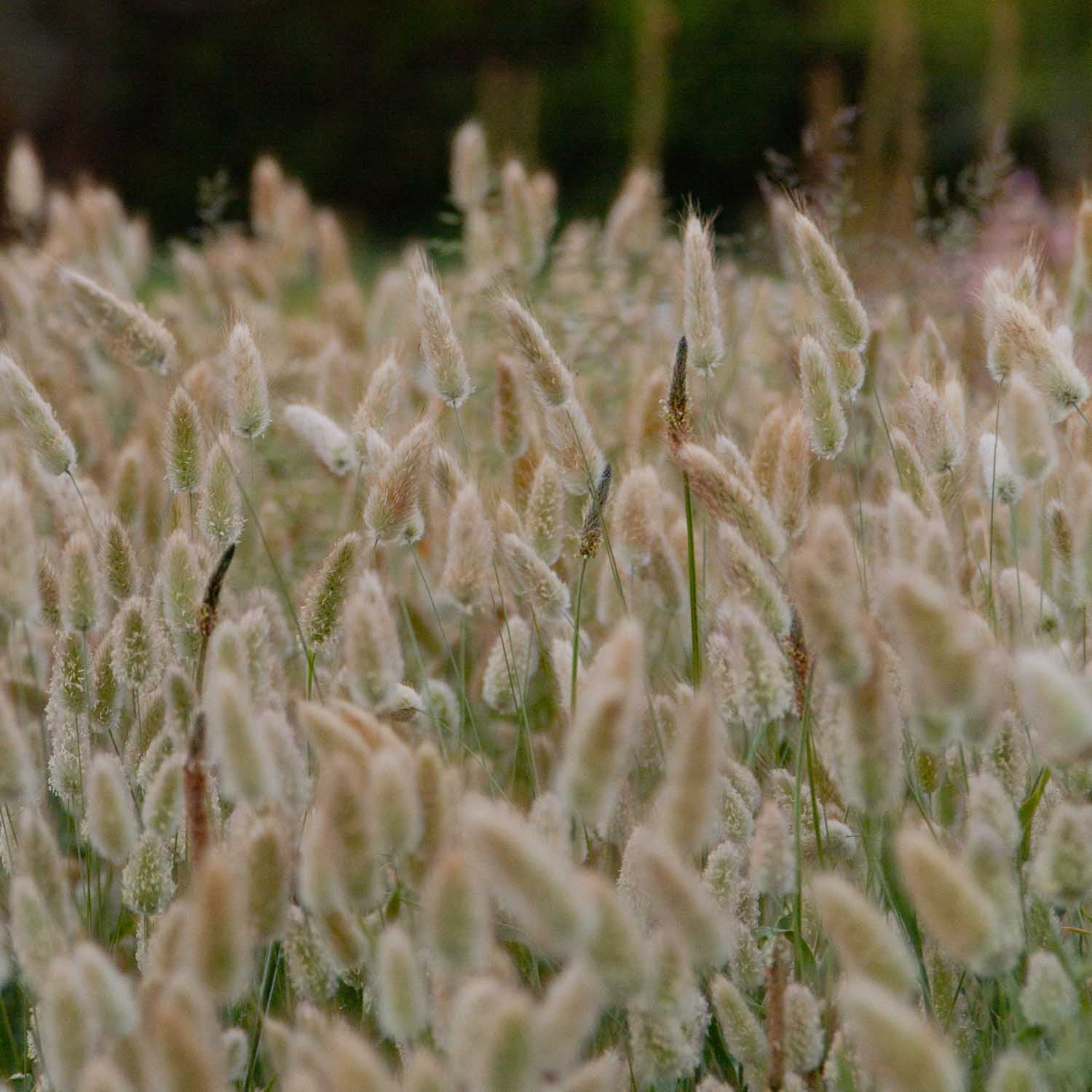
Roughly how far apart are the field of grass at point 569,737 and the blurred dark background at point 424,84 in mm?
10927

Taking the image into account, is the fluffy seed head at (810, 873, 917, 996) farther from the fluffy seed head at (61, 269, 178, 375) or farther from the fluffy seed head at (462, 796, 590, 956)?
the fluffy seed head at (61, 269, 178, 375)

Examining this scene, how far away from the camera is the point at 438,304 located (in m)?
1.38

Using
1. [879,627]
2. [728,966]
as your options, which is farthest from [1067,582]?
[728,966]

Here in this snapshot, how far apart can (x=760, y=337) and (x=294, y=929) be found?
1.79 metres

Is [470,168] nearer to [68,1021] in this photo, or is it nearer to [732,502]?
[732,502]

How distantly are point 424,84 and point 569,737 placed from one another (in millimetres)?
13260

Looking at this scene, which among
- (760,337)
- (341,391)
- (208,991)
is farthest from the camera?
(760,337)

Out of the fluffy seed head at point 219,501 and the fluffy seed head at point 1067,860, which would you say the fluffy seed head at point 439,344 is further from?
the fluffy seed head at point 1067,860

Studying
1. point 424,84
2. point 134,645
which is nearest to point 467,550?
point 134,645

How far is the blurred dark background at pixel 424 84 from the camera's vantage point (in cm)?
1254

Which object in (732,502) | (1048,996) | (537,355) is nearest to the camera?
(1048,996)

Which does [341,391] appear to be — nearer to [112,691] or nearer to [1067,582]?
[112,691]

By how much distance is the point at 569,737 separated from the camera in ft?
2.77

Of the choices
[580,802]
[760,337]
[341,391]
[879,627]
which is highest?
[760,337]
